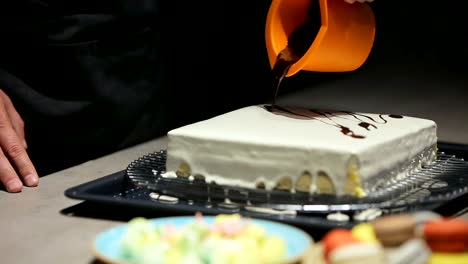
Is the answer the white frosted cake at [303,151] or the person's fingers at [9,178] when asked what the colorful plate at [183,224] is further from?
the person's fingers at [9,178]

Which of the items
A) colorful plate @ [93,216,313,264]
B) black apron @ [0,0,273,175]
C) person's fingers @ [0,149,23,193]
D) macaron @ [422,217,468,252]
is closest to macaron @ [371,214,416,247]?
macaron @ [422,217,468,252]

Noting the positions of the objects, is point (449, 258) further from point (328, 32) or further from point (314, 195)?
point (328, 32)

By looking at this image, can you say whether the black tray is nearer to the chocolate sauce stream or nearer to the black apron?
the chocolate sauce stream

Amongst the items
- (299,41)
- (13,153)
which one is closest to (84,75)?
(13,153)

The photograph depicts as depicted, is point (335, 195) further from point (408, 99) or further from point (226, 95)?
point (226, 95)

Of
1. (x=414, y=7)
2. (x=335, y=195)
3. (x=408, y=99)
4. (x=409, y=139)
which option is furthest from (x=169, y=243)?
(x=414, y=7)

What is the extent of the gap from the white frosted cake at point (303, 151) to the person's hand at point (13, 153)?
1.10ft

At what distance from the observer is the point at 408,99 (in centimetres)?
325

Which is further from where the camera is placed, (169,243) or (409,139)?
(409,139)

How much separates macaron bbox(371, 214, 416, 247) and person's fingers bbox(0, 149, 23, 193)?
981 millimetres

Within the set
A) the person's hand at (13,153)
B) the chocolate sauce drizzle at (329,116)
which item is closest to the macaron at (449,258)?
the chocolate sauce drizzle at (329,116)

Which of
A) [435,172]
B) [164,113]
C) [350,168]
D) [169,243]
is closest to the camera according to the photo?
[169,243]

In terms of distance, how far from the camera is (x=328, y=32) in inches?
80.9

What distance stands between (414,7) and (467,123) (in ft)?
5.74
